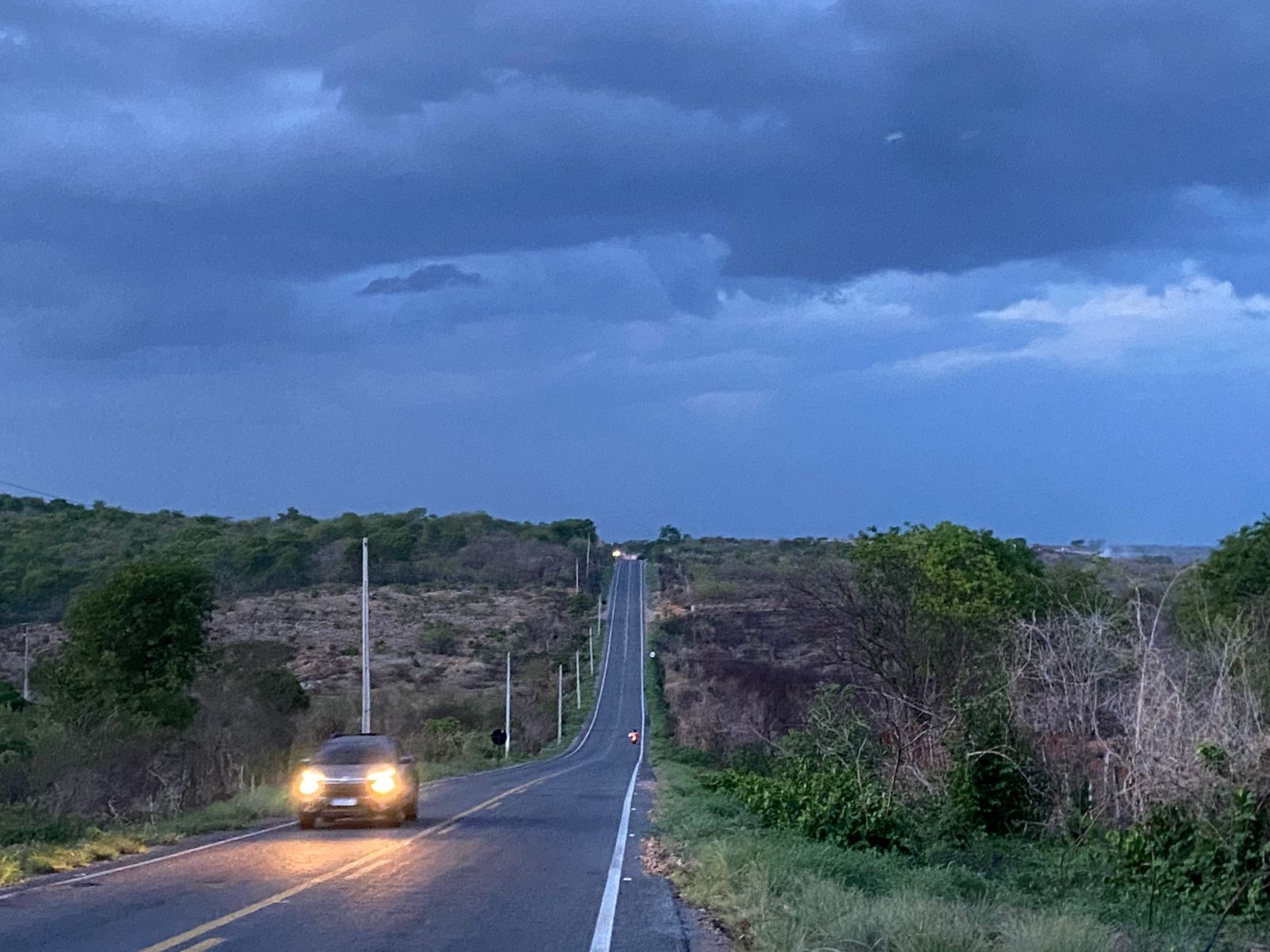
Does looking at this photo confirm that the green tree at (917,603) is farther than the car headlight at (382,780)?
Yes

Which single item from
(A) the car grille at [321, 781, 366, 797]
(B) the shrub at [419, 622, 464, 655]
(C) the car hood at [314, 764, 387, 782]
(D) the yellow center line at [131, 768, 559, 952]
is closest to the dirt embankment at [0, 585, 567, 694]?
(B) the shrub at [419, 622, 464, 655]

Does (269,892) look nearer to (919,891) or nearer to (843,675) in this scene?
(919,891)

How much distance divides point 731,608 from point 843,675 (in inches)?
2732

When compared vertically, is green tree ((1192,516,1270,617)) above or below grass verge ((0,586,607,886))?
above

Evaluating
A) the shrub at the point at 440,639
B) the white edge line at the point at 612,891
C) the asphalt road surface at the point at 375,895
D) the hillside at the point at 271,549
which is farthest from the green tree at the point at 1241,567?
the shrub at the point at 440,639

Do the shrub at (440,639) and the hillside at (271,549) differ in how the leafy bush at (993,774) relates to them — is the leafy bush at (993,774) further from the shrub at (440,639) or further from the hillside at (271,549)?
the shrub at (440,639)

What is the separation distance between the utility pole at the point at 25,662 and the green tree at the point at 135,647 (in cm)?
1285

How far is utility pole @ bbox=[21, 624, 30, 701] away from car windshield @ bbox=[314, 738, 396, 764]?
128 ft

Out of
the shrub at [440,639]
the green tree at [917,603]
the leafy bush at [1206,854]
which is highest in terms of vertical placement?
the green tree at [917,603]

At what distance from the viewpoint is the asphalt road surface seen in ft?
38.9

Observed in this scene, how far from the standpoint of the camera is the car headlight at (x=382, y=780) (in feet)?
77.3

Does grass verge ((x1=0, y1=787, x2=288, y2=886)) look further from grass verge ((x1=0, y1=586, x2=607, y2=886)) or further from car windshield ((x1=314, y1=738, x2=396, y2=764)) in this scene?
car windshield ((x1=314, y1=738, x2=396, y2=764))

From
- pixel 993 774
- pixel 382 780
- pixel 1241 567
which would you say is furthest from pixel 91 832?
pixel 1241 567

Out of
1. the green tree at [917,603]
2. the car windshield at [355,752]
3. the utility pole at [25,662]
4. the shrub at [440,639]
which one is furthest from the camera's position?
the shrub at [440,639]
